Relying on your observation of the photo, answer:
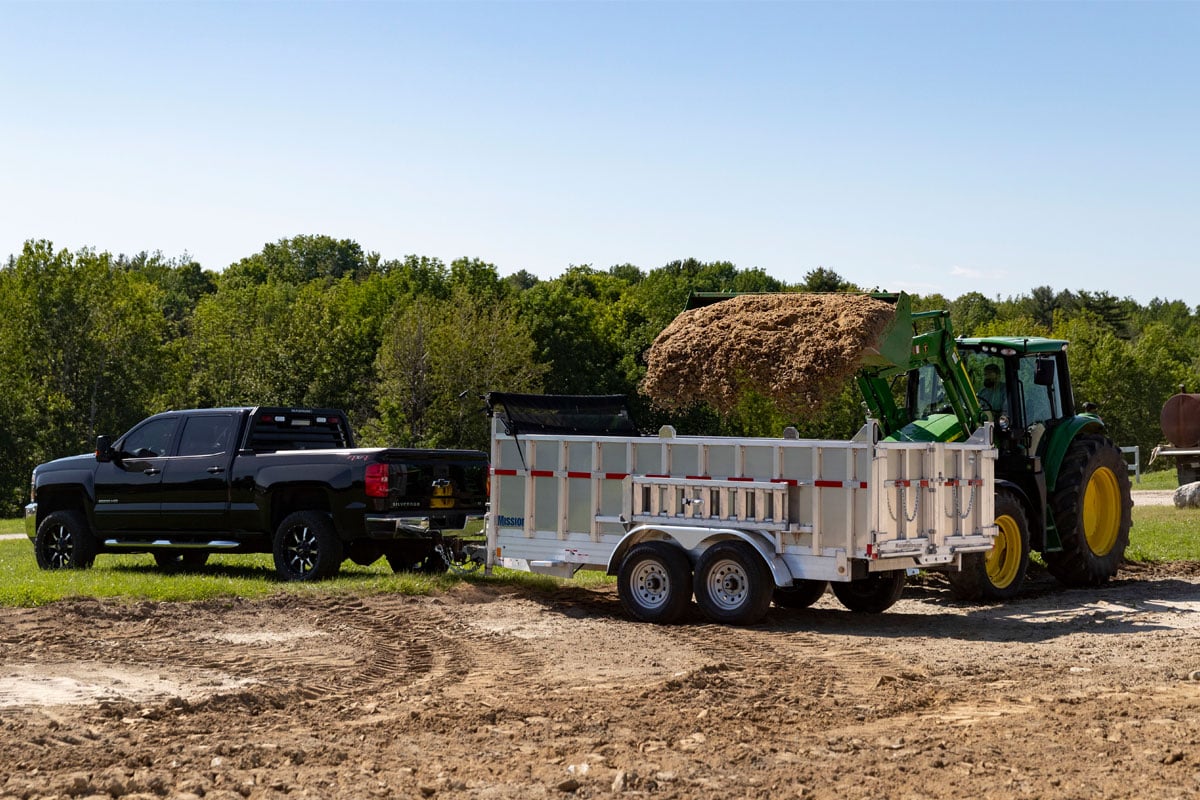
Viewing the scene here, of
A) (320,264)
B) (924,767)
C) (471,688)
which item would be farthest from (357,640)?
(320,264)

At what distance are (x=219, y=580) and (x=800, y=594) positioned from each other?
623 centimetres

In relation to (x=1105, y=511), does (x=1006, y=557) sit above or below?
below

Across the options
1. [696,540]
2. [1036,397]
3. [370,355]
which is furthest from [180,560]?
[370,355]

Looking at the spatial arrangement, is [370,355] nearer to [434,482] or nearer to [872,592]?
[434,482]

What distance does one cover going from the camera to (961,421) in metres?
16.0

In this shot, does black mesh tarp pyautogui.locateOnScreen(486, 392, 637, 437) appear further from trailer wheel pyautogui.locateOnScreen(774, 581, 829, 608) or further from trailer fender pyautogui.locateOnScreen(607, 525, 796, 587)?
trailer wheel pyautogui.locateOnScreen(774, 581, 829, 608)

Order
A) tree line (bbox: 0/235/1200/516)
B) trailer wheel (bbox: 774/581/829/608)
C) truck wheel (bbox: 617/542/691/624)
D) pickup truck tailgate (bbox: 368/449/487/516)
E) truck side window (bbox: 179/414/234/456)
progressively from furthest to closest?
tree line (bbox: 0/235/1200/516) < truck side window (bbox: 179/414/234/456) < pickup truck tailgate (bbox: 368/449/487/516) < trailer wheel (bbox: 774/581/829/608) < truck wheel (bbox: 617/542/691/624)

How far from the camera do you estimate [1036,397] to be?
55.3 feet

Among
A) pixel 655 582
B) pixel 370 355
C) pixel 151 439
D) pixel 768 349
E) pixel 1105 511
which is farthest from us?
pixel 370 355

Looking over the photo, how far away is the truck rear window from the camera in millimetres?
16734

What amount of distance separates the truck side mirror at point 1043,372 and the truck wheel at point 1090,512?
77cm

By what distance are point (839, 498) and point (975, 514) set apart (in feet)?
7.45

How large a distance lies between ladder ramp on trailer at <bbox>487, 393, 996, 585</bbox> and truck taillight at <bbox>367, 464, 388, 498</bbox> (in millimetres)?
1462

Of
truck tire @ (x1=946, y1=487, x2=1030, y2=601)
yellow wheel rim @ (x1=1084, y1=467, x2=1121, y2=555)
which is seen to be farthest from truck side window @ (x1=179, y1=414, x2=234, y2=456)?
yellow wheel rim @ (x1=1084, y1=467, x2=1121, y2=555)
